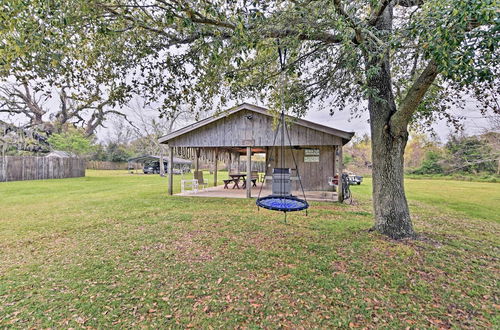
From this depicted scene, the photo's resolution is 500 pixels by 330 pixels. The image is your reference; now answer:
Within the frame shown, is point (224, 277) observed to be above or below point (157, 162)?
below

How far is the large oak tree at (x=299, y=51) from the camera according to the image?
99.7 inches

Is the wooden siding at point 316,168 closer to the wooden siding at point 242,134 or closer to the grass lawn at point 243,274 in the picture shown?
the wooden siding at point 242,134

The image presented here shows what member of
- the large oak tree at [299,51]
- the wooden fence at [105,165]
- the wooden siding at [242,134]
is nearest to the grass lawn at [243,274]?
the large oak tree at [299,51]

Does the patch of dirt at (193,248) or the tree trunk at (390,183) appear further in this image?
the tree trunk at (390,183)

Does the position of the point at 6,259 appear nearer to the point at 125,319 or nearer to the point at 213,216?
the point at 125,319

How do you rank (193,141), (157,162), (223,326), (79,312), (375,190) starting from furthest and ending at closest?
1. (157,162)
2. (193,141)
3. (375,190)
4. (79,312)
5. (223,326)

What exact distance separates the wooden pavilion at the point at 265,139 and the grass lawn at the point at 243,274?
13.0ft

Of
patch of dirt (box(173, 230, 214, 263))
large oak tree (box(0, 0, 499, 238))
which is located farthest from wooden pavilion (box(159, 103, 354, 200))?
patch of dirt (box(173, 230, 214, 263))

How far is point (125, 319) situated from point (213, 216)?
4.38 metres

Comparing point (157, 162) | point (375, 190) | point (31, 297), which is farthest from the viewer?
point (157, 162)

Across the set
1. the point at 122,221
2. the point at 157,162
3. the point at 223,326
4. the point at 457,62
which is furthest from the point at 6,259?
the point at 157,162

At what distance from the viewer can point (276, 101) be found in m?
6.38

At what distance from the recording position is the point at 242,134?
10180 mm

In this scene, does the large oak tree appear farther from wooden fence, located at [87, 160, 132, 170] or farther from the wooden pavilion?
wooden fence, located at [87, 160, 132, 170]
